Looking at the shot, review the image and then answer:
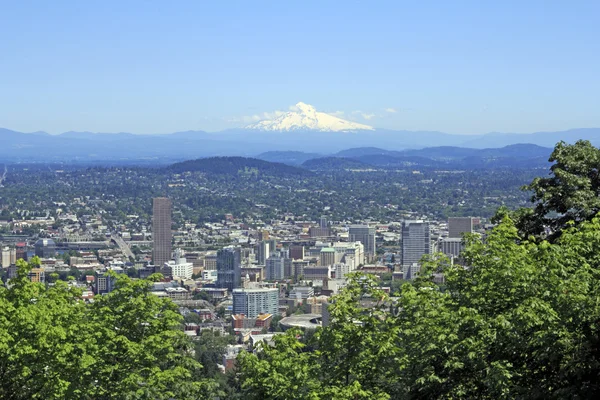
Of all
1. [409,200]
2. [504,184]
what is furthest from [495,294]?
[504,184]

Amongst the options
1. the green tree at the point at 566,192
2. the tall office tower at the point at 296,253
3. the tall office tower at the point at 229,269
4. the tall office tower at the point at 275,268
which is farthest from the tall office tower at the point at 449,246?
the green tree at the point at 566,192

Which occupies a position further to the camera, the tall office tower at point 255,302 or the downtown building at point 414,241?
the downtown building at point 414,241

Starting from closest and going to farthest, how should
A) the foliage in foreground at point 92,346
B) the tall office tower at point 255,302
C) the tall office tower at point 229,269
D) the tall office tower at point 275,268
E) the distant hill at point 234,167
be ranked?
the foliage in foreground at point 92,346
the tall office tower at point 255,302
the tall office tower at point 229,269
the tall office tower at point 275,268
the distant hill at point 234,167

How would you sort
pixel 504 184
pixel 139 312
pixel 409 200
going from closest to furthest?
1. pixel 139 312
2. pixel 409 200
3. pixel 504 184

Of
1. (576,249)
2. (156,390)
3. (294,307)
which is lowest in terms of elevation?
(294,307)

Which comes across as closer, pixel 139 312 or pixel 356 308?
pixel 356 308

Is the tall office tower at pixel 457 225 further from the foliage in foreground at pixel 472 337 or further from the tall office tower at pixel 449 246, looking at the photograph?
the foliage in foreground at pixel 472 337

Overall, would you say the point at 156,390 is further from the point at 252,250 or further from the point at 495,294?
the point at 252,250
